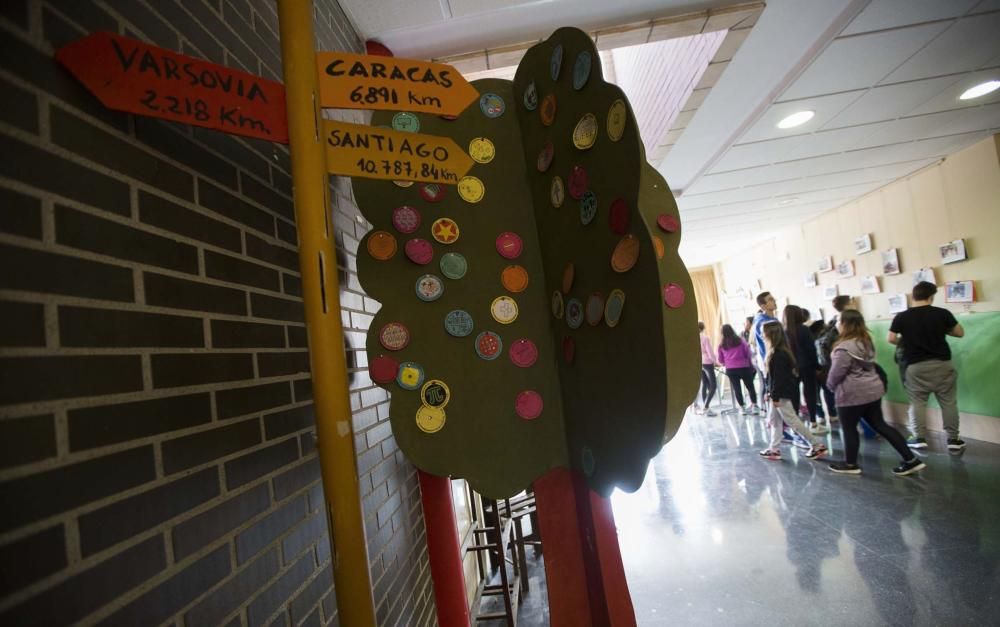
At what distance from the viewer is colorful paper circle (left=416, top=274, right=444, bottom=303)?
0.94m

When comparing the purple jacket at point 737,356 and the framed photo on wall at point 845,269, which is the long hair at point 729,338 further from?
the framed photo on wall at point 845,269

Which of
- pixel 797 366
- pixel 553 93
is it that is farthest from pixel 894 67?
pixel 553 93

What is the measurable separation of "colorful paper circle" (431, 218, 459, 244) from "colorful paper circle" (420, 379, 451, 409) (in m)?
0.30

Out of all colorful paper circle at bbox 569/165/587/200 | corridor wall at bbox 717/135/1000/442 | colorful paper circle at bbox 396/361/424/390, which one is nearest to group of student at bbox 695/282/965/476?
corridor wall at bbox 717/135/1000/442

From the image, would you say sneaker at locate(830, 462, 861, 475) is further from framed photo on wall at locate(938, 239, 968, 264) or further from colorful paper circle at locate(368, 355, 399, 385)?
colorful paper circle at locate(368, 355, 399, 385)

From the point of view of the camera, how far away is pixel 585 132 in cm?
82

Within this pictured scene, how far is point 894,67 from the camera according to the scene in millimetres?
2604

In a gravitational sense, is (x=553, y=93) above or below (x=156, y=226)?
above

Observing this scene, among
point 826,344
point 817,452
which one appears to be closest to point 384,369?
point 817,452

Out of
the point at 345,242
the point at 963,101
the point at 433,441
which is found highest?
the point at 963,101

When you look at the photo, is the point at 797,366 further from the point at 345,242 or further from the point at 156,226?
the point at 156,226

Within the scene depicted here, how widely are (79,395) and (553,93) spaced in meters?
0.90

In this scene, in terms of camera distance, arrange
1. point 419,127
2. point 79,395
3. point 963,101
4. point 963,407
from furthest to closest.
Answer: point 963,407, point 963,101, point 419,127, point 79,395

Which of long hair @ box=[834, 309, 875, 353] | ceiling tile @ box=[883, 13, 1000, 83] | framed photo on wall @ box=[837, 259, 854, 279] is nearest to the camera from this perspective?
ceiling tile @ box=[883, 13, 1000, 83]
